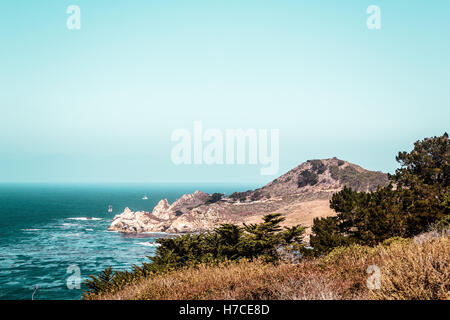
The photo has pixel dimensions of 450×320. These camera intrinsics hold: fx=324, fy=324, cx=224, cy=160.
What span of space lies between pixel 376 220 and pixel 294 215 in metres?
54.0

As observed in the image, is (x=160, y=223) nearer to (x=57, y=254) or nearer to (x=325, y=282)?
(x=57, y=254)

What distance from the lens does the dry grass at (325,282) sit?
6.86 metres

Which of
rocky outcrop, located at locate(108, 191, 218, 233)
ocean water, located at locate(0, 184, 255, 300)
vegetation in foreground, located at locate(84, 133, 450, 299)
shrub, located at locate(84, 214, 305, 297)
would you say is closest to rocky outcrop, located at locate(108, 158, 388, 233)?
rocky outcrop, located at locate(108, 191, 218, 233)

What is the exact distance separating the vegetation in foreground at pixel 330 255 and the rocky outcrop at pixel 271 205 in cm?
4003

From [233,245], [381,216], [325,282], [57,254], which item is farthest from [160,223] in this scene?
[325,282]

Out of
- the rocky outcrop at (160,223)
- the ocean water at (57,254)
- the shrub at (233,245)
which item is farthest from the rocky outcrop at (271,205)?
the shrub at (233,245)

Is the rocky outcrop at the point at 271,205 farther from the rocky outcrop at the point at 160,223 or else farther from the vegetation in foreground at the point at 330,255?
the vegetation in foreground at the point at 330,255

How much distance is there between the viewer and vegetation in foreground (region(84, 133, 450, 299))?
752cm

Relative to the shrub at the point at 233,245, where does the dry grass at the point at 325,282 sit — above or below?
above

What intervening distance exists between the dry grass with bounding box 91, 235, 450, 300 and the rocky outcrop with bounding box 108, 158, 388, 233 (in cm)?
6117

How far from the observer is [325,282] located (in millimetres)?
7691

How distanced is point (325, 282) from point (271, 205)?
91.1 meters
